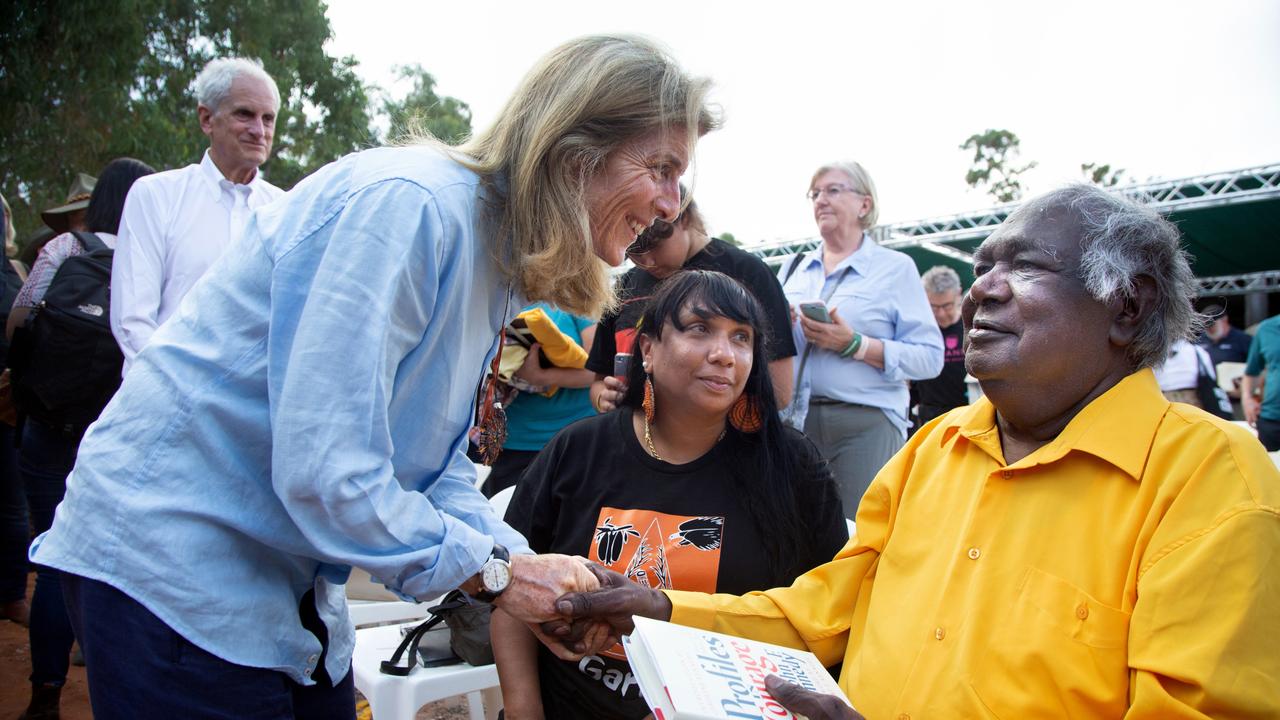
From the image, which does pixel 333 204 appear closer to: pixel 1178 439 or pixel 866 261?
pixel 1178 439

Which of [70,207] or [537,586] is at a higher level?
[70,207]

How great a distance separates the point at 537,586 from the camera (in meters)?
1.85

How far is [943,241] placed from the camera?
1508 cm

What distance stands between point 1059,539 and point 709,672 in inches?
29.9

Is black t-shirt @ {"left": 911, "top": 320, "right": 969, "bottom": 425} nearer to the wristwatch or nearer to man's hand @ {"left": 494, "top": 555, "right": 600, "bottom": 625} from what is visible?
man's hand @ {"left": 494, "top": 555, "right": 600, "bottom": 625}

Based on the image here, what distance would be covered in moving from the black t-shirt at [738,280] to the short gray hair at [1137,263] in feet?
5.98

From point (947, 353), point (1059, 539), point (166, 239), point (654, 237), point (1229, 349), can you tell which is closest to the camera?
point (1059, 539)

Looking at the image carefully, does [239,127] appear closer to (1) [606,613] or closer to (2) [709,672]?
(1) [606,613]

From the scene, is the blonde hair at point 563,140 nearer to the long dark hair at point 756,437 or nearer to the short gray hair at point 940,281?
the long dark hair at point 756,437

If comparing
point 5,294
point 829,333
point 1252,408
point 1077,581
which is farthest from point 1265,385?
point 5,294

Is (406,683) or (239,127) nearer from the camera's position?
(406,683)

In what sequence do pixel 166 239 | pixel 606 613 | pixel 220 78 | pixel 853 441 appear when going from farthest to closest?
pixel 853 441
pixel 220 78
pixel 166 239
pixel 606 613

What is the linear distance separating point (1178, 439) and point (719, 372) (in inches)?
57.0

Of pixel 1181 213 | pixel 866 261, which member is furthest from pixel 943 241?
pixel 866 261
